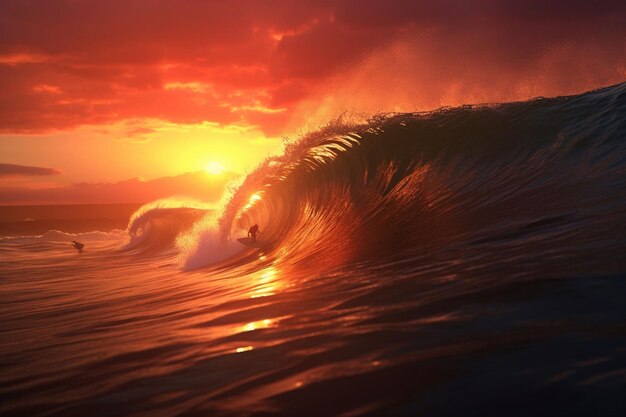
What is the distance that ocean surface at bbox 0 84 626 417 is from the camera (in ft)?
7.35

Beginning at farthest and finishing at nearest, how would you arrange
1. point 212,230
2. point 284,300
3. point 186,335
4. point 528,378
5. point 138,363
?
point 212,230, point 284,300, point 186,335, point 138,363, point 528,378

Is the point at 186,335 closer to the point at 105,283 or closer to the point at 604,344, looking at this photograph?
the point at 604,344

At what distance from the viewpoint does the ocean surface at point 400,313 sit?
2.24m

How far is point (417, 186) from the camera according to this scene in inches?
375

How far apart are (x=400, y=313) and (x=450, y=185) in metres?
5.80

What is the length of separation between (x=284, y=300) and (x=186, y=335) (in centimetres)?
94

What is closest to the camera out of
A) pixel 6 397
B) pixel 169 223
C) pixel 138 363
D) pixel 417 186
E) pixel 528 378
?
pixel 528 378

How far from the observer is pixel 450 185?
8.85m

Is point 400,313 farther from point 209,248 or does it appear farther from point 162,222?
point 162,222

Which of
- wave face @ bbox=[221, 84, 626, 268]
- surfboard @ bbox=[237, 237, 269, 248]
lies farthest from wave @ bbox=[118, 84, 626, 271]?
surfboard @ bbox=[237, 237, 269, 248]

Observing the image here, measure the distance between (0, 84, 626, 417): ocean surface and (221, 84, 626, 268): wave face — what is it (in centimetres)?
5

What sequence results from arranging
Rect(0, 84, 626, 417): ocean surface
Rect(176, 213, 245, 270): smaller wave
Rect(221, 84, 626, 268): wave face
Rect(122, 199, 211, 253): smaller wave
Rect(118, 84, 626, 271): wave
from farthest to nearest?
Rect(122, 199, 211, 253): smaller wave
Rect(176, 213, 245, 270): smaller wave
Rect(118, 84, 626, 271): wave
Rect(221, 84, 626, 268): wave face
Rect(0, 84, 626, 417): ocean surface

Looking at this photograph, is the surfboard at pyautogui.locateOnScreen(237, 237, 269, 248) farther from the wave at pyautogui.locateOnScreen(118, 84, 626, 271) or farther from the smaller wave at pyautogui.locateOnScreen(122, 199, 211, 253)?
the smaller wave at pyautogui.locateOnScreen(122, 199, 211, 253)

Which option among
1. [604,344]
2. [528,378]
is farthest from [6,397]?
[604,344]
